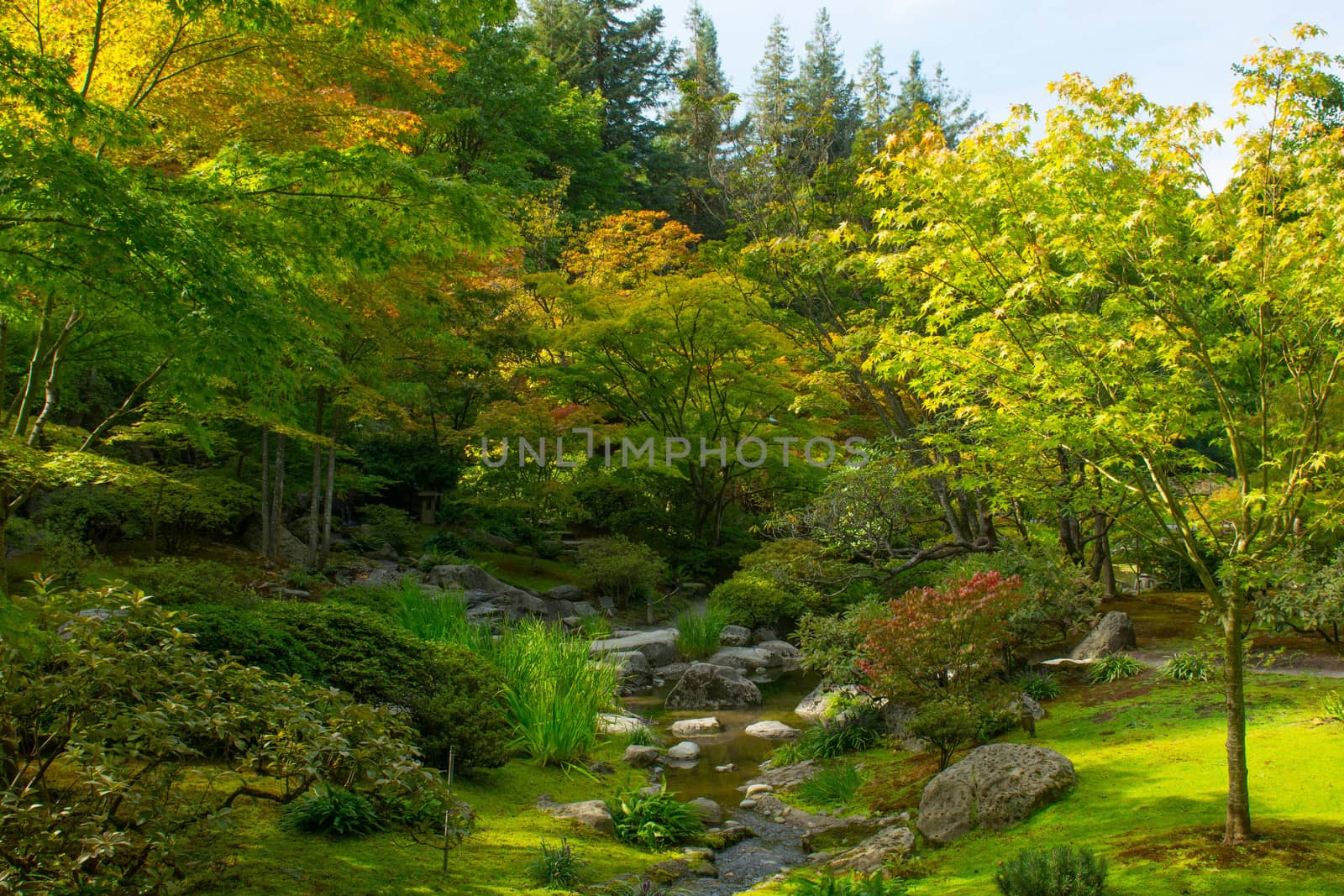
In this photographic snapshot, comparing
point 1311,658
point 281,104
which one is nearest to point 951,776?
point 1311,658

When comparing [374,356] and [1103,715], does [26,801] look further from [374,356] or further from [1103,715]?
[374,356]

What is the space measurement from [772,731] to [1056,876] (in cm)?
503

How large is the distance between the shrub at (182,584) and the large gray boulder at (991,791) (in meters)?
4.91

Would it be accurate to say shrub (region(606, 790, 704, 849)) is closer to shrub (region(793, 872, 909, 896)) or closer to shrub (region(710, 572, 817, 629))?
shrub (region(793, 872, 909, 896))

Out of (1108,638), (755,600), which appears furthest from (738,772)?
(755,600)

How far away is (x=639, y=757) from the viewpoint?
6.99m

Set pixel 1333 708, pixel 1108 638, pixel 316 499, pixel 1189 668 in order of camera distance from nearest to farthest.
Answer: pixel 1333 708 → pixel 1189 668 → pixel 1108 638 → pixel 316 499

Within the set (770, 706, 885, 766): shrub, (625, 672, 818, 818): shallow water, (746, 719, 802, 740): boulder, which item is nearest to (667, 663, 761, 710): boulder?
(625, 672, 818, 818): shallow water

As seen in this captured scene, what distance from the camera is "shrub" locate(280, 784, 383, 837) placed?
4.24 meters

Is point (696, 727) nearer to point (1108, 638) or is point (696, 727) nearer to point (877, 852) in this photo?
point (877, 852)

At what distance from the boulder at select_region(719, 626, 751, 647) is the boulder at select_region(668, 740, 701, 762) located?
5.04 meters

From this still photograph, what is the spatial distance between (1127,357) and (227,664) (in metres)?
4.30

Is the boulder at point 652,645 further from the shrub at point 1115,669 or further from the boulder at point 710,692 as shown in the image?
the shrub at point 1115,669

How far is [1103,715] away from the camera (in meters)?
6.86
